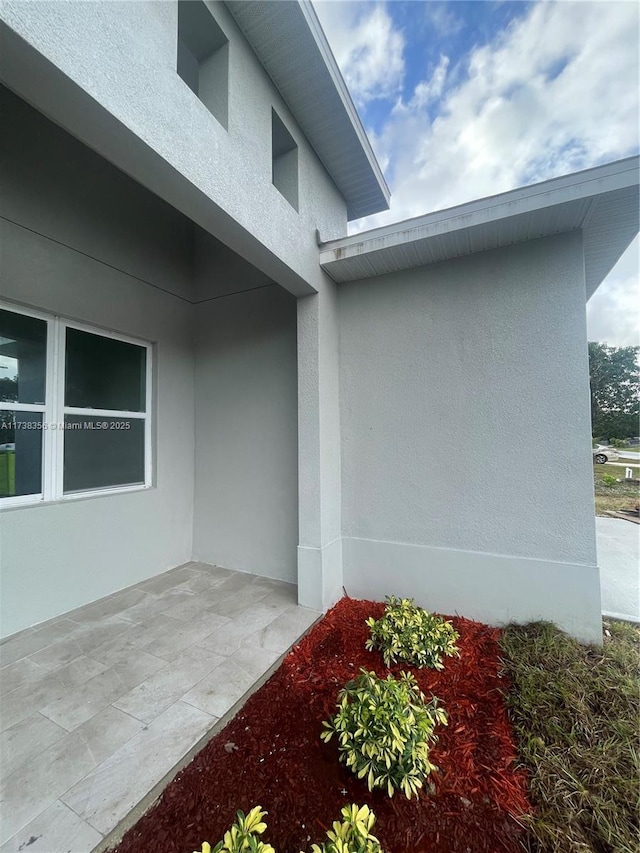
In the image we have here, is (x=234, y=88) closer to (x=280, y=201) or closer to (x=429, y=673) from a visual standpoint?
(x=280, y=201)

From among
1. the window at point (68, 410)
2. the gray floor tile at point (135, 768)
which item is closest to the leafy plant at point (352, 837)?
the gray floor tile at point (135, 768)

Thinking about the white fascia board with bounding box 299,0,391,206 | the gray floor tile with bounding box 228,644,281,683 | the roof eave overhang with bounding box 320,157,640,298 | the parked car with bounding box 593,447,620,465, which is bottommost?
the gray floor tile with bounding box 228,644,281,683

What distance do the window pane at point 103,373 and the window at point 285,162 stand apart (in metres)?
2.72

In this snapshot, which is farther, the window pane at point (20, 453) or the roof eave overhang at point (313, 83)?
the window pane at point (20, 453)

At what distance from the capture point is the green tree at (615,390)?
10.2 m

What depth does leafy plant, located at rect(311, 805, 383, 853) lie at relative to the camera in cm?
129

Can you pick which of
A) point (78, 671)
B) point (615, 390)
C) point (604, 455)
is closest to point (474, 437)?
point (78, 671)

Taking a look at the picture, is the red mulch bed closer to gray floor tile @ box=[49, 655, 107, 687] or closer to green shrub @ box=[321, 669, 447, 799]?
green shrub @ box=[321, 669, 447, 799]

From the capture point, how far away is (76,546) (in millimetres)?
3561

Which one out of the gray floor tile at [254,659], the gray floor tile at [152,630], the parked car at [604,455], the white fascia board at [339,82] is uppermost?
the white fascia board at [339,82]

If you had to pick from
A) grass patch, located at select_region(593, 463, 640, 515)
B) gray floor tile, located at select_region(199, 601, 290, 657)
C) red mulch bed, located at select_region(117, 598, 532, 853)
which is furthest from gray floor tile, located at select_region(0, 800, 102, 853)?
grass patch, located at select_region(593, 463, 640, 515)

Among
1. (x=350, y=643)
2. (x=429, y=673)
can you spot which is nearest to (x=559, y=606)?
(x=429, y=673)

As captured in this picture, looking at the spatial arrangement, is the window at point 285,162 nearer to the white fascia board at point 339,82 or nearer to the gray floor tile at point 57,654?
the white fascia board at point 339,82

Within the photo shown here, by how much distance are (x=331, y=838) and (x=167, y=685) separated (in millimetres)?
1628
